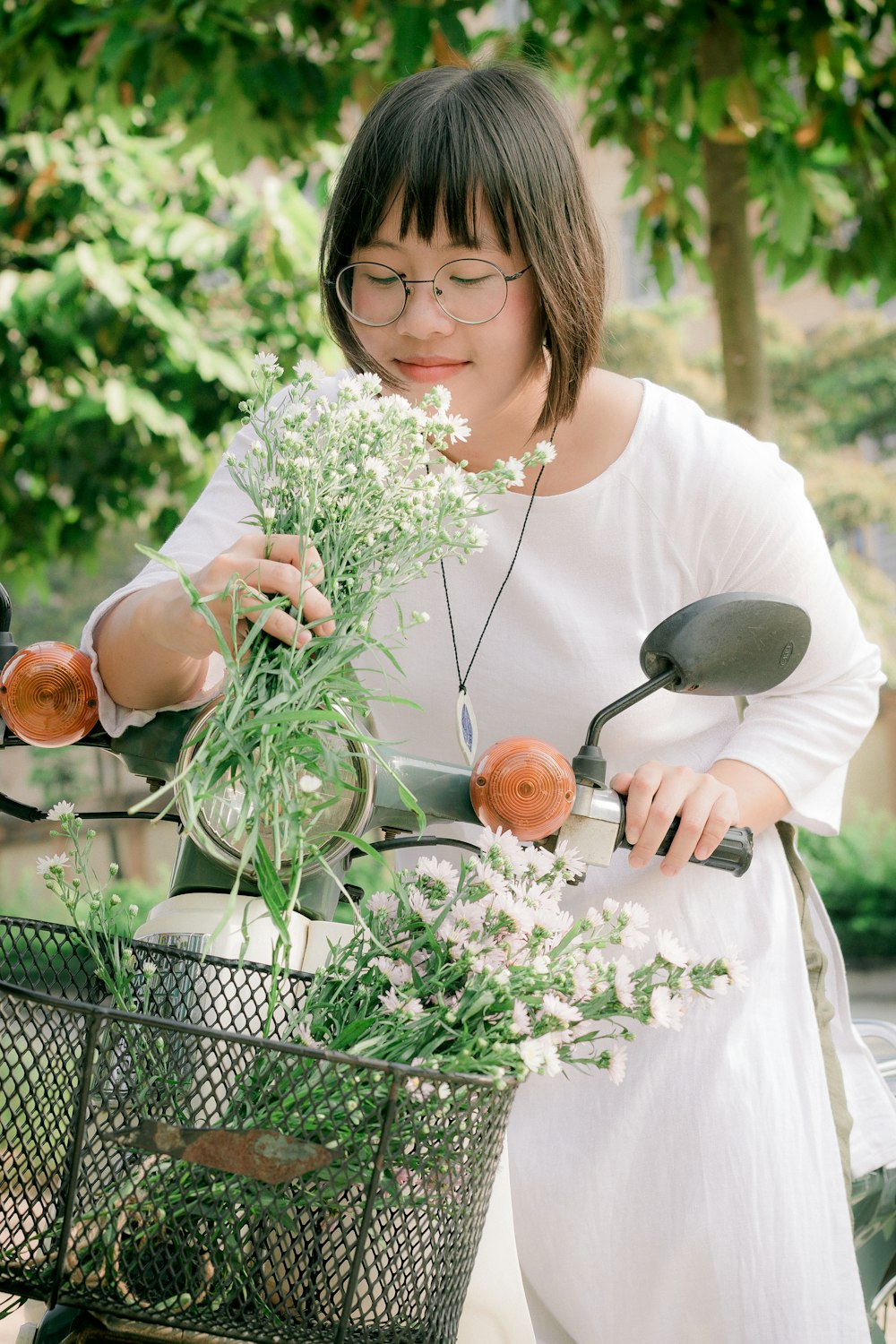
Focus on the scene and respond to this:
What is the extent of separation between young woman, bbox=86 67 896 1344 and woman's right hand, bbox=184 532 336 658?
15cm

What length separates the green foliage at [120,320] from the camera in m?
5.57

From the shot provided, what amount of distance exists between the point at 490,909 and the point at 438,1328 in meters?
0.30

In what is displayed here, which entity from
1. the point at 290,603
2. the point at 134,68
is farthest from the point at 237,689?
the point at 134,68

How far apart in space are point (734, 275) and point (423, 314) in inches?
135

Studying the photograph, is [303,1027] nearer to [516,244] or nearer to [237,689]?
[237,689]

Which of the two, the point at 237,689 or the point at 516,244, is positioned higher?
the point at 516,244

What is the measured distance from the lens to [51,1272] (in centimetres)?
96

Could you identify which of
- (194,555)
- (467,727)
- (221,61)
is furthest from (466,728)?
(221,61)

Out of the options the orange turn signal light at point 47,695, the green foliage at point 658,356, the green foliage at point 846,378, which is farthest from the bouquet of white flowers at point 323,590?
the green foliage at point 846,378

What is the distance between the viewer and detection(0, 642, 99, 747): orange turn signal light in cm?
128

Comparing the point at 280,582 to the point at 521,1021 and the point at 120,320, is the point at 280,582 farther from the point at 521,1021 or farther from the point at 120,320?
the point at 120,320

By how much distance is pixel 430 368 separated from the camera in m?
1.50

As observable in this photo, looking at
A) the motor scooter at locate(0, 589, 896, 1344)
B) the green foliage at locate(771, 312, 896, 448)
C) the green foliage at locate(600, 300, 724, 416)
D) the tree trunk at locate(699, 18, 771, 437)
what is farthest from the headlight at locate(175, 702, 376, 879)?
the green foliage at locate(771, 312, 896, 448)

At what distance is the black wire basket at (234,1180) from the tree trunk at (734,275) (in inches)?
150
